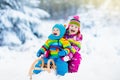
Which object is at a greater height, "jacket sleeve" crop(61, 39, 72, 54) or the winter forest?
the winter forest

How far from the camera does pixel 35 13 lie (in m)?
3.99

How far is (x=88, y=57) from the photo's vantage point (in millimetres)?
3934

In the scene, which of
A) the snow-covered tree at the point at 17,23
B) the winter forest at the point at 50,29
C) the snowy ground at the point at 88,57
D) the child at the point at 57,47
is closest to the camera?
the child at the point at 57,47

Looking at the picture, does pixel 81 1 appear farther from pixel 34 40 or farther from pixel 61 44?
pixel 61 44

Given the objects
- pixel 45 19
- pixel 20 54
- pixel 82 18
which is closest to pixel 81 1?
pixel 82 18

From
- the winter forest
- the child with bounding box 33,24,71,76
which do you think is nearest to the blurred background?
the winter forest

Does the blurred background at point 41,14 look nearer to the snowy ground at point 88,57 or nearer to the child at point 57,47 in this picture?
the snowy ground at point 88,57

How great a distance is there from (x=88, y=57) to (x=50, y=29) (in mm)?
453

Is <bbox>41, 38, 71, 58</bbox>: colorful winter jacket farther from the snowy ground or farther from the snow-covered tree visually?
the snow-covered tree

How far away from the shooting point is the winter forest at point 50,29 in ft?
12.0

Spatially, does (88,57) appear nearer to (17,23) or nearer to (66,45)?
(17,23)

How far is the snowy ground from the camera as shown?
3.48 meters

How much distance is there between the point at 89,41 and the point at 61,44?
1165 mm

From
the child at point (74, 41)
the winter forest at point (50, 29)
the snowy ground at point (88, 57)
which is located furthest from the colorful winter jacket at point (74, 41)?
the winter forest at point (50, 29)
